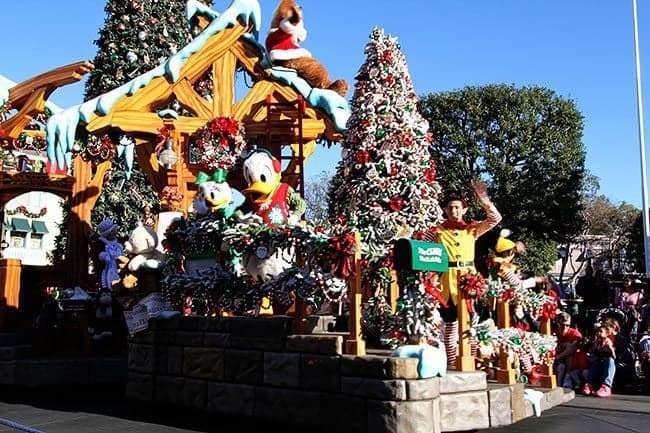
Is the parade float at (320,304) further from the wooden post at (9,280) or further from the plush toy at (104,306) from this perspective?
the wooden post at (9,280)

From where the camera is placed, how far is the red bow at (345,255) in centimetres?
607

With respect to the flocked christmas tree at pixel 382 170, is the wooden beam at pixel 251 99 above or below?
above

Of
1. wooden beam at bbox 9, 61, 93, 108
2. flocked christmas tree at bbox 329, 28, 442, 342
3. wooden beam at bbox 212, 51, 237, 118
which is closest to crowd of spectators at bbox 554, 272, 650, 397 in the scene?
flocked christmas tree at bbox 329, 28, 442, 342

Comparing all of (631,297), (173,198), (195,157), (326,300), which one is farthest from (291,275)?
(631,297)

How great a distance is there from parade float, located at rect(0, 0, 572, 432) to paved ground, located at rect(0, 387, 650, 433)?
0.67 ft

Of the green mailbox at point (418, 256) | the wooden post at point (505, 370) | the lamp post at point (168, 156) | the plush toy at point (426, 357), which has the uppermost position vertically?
the lamp post at point (168, 156)

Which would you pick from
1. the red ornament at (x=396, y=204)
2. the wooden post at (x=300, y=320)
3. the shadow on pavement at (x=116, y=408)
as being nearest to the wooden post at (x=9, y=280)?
the shadow on pavement at (x=116, y=408)

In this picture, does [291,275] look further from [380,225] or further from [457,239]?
[457,239]

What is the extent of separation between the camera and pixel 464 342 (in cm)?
657

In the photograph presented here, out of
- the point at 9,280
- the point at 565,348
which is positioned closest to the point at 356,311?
the point at 565,348

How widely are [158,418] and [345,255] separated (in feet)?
9.70

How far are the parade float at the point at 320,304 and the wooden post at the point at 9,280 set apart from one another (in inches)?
67.3

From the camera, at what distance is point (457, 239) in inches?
286

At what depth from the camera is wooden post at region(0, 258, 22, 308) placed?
10680mm
